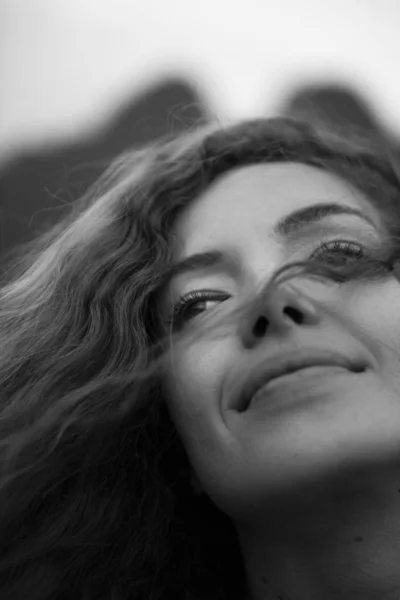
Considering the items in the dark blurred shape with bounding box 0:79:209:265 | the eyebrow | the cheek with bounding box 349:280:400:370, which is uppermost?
the dark blurred shape with bounding box 0:79:209:265

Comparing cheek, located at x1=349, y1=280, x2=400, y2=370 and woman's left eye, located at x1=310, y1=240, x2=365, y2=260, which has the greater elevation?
woman's left eye, located at x1=310, y1=240, x2=365, y2=260

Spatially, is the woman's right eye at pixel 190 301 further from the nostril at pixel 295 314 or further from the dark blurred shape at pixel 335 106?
the dark blurred shape at pixel 335 106

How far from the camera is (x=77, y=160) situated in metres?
1.22

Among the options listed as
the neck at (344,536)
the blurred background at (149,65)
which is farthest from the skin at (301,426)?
the blurred background at (149,65)

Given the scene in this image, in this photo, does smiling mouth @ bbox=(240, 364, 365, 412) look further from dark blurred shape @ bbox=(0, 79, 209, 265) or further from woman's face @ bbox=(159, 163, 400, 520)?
dark blurred shape @ bbox=(0, 79, 209, 265)

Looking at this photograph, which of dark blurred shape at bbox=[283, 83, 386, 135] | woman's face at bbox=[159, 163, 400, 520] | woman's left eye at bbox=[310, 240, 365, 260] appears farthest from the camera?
dark blurred shape at bbox=[283, 83, 386, 135]

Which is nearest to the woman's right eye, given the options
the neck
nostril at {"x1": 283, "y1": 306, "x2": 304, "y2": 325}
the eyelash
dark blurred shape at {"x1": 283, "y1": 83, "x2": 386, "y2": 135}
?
the eyelash

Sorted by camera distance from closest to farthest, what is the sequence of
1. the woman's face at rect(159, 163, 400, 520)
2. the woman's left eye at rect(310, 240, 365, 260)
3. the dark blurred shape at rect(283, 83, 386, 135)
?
the woman's face at rect(159, 163, 400, 520) → the woman's left eye at rect(310, 240, 365, 260) → the dark blurred shape at rect(283, 83, 386, 135)

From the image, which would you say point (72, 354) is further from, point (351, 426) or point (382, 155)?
point (382, 155)

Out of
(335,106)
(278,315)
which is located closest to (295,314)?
(278,315)

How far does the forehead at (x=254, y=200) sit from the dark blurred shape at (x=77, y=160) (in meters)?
0.26

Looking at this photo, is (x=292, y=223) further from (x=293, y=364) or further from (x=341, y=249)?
(x=293, y=364)

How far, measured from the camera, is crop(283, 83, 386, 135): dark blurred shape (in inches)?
45.1

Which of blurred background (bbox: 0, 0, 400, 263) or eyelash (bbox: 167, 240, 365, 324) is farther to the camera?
blurred background (bbox: 0, 0, 400, 263)
